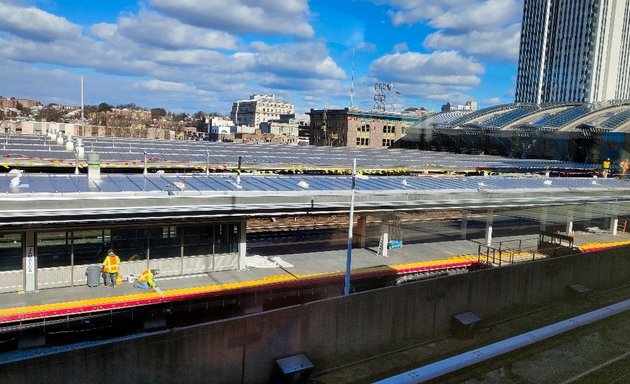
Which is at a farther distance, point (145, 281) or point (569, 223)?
point (569, 223)

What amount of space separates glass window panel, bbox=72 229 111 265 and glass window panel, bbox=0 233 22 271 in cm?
147

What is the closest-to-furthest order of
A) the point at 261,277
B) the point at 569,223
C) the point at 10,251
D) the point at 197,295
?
the point at 10,251 < the point at 197,295 < the point at 261,277 < the point at 569,223

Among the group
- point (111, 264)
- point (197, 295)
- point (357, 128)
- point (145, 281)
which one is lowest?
point (197, 295)

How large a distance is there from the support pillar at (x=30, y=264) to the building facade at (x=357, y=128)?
249 feet

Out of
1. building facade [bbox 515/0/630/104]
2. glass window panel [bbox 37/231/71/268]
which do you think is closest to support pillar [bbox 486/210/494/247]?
glass window panel [bbox 37/231/71/268]

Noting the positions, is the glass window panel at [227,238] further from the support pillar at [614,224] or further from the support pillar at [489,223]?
the support pillar at [614,224]

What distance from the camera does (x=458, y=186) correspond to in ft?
76.9

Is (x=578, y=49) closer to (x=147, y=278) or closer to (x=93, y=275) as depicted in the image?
(x=147, y=278)

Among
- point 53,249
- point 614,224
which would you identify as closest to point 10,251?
point 53,249

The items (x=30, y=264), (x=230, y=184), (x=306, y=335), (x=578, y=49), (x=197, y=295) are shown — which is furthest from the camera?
(x=578, y=49)

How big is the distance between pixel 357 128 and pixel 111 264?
77019mm

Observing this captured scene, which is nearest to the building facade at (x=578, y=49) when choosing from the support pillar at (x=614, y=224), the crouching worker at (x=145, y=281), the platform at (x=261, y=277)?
the support pillar at (x=614, y=224)

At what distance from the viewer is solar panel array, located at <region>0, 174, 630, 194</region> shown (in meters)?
15.1

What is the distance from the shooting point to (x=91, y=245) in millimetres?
15766
